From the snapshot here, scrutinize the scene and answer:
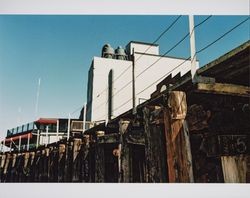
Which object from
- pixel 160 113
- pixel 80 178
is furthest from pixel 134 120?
pixel 80 178

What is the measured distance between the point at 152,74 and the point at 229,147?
14681mm

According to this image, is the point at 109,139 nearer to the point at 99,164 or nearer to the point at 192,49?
the point at 99,164

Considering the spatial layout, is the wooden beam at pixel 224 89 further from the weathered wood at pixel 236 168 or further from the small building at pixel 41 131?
the small building at pixel 41 131

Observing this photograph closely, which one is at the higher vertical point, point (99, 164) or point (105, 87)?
point (105, 87)

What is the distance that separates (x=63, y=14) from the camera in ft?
12.9

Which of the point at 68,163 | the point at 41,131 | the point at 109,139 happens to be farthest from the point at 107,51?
the point at 109,139

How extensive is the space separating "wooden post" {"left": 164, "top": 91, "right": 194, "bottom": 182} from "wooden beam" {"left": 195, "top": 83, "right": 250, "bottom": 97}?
25cm

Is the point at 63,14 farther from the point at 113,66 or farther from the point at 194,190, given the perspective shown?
the point at 113,66

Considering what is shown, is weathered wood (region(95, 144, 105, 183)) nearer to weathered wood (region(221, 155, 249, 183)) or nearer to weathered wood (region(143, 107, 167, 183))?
weathered wood (region(143, 107, 167, 183))

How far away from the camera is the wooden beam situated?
277 centimetres

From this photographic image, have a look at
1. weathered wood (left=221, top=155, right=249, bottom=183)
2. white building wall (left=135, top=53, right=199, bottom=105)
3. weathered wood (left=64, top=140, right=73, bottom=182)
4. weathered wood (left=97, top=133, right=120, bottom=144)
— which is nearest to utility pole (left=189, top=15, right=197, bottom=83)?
weathered wood (left=221, top=155, right=249, bottom=183)

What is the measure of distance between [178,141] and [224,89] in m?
0.75

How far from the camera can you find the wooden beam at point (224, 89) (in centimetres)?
277

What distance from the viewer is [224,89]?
288 centimetres
